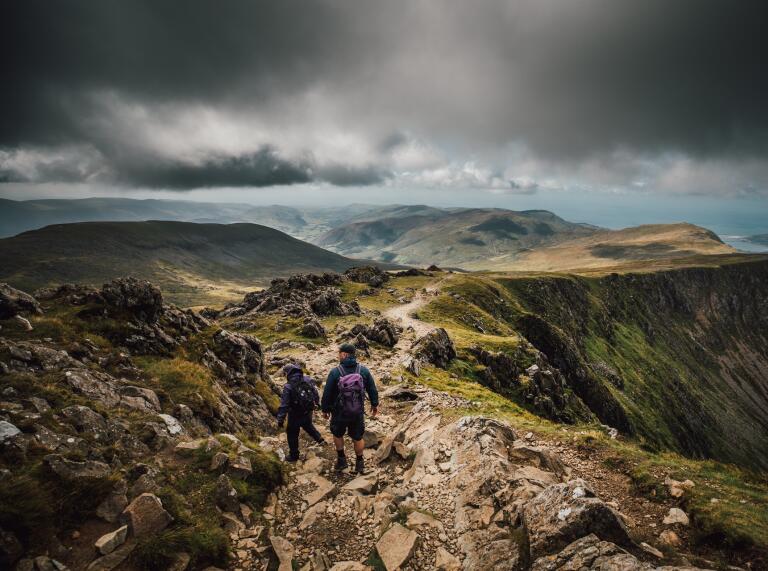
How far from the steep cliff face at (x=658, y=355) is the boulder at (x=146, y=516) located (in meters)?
72.6

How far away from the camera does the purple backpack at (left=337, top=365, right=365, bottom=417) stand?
555 inches

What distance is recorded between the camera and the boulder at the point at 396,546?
9.55 metres

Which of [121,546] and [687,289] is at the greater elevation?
[121,546]

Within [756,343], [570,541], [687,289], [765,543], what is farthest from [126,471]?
[756,343]

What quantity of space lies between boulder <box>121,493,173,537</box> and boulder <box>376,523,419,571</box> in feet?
18.9

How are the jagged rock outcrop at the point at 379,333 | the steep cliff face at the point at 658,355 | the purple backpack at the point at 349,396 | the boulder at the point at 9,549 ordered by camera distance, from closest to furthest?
the boulder at the point at 9,549 → the purple backpack at the point at 349,396 → the jagged rock outcrop at the point at 379,333 → the steep cliff face at the point at 658,355

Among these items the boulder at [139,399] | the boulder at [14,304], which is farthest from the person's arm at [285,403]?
the boulder at [14,304]

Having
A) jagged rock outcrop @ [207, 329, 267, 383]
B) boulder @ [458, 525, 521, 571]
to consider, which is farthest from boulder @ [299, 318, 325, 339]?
boulder @ [458, 525, 521, 571]

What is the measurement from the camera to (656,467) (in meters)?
13.6

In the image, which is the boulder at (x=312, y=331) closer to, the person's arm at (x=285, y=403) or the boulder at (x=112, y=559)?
the person's arm at (x=285, y=403)

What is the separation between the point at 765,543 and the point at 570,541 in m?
5.12

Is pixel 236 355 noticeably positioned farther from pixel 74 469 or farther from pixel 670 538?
pixel 670 538

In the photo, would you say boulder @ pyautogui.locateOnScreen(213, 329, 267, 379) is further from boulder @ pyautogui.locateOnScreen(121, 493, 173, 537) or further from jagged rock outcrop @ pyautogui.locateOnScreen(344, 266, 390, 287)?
jagged rock outcrop @ pyautogui.locateOnScreen(344, 266, 390, 287)

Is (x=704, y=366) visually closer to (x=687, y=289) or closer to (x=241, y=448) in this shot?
(x=687, y=289)
